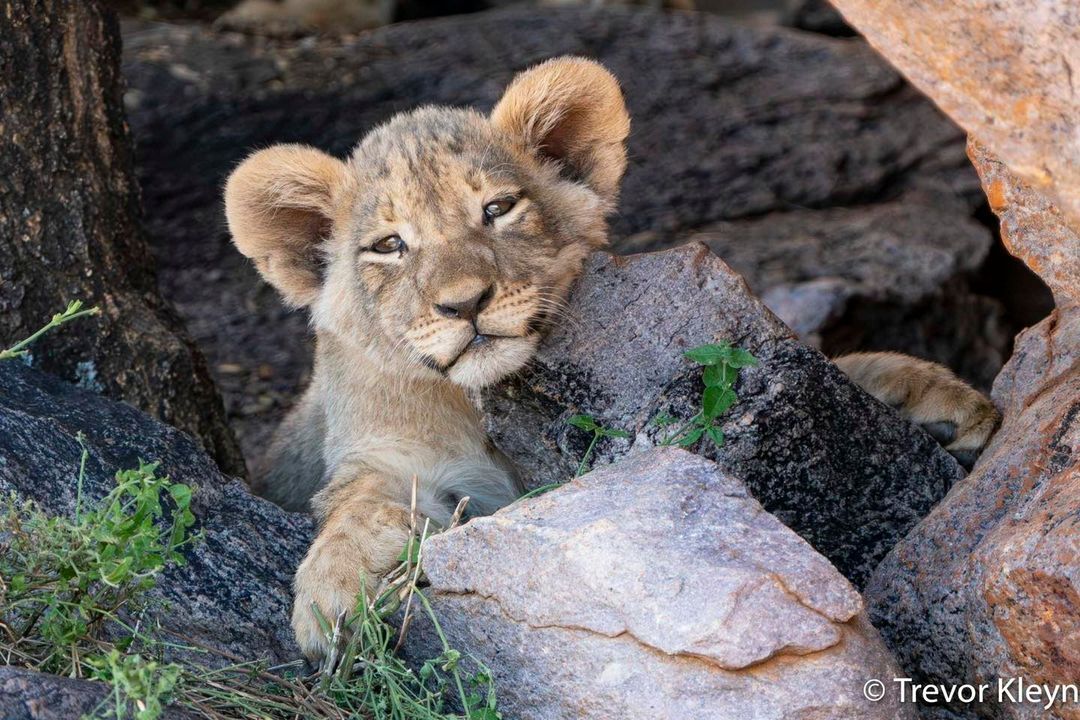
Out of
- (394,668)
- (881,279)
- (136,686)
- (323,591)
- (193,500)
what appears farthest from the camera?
(881,279)

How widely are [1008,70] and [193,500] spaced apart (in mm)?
2703

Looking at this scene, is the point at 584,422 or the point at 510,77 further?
the point at 510,77

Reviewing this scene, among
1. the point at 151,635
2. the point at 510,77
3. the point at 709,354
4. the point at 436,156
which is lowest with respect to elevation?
the point at 510,77

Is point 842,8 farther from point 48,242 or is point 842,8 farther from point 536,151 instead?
point 48,242

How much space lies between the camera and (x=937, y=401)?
450 cm

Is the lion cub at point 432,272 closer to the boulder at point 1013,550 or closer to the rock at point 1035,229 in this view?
the boulder at point 1013,550

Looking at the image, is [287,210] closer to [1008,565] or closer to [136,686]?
[136,686]

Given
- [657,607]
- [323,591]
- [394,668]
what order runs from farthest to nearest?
[323,591] < [394,668] < [657,607]

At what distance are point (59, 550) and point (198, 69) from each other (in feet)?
18.5

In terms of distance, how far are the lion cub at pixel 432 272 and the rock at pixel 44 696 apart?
0.90 metres

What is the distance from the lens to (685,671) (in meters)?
2.96

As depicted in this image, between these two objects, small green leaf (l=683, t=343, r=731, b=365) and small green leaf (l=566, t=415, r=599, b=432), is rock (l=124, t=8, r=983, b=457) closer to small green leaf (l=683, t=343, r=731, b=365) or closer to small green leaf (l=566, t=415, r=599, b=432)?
small green leaf (l=566, t=415, r=599, b=432)

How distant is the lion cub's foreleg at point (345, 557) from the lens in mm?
3686

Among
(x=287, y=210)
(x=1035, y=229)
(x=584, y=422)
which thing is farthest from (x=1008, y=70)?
(x=287, y=210)
